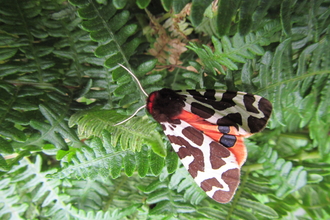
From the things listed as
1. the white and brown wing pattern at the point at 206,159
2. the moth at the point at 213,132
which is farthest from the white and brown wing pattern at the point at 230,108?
the white and brown wing pattern at the point at 206,159

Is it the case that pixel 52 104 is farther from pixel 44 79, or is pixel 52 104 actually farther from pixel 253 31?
pixel 253 31

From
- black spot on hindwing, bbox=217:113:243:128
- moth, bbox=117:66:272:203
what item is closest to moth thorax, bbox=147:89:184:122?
moth, bbox=117:66:272:203

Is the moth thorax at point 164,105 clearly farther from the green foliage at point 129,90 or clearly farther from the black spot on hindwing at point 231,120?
the black spot on hindwing at point 231,120

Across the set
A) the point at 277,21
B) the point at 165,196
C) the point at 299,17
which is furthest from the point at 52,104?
the point at 299,17

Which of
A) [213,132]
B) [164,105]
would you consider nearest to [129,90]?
[164,105]

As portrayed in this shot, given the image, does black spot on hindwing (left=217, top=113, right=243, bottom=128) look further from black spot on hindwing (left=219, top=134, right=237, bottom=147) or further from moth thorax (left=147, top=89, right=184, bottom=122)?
moth thorax (left=147, top=89, right=184, bottom=122)

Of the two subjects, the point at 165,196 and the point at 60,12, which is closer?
the point at 60,12
